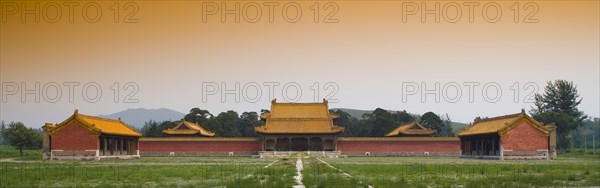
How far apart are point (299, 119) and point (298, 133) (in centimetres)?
306

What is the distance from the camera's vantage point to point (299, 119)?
70.4 meters

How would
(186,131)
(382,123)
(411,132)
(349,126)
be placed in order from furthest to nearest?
1. (349,126)
2. (382,123)
3. (186,131)
4. (411,132)

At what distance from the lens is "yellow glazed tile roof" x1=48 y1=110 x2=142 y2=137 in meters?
48.9

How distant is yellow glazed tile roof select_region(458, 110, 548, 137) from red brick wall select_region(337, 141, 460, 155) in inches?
273

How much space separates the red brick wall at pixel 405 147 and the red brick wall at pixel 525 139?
15.9m

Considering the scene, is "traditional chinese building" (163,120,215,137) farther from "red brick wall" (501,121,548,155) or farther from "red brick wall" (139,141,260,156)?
"red brick wall" (501,121,548,155)

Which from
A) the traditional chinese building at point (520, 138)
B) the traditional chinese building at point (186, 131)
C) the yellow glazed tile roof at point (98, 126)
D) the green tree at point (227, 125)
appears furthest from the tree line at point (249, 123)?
the traditional chinese building at point (520, 138)

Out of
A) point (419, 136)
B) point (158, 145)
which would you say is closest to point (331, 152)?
point (419, 136)

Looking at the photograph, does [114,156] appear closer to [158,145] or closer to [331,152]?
[158,145]

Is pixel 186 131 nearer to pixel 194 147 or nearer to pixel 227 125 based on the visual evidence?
pixel 194 147

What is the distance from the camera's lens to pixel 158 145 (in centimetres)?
6562

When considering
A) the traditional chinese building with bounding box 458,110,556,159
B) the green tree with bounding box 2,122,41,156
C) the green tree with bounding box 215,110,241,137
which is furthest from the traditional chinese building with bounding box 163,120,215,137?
the traditional chinese building with bounding box 458,110,556,159

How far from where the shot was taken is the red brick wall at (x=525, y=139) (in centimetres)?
4900

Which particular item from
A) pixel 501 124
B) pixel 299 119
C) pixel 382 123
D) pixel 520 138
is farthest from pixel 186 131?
pixel 520 138
